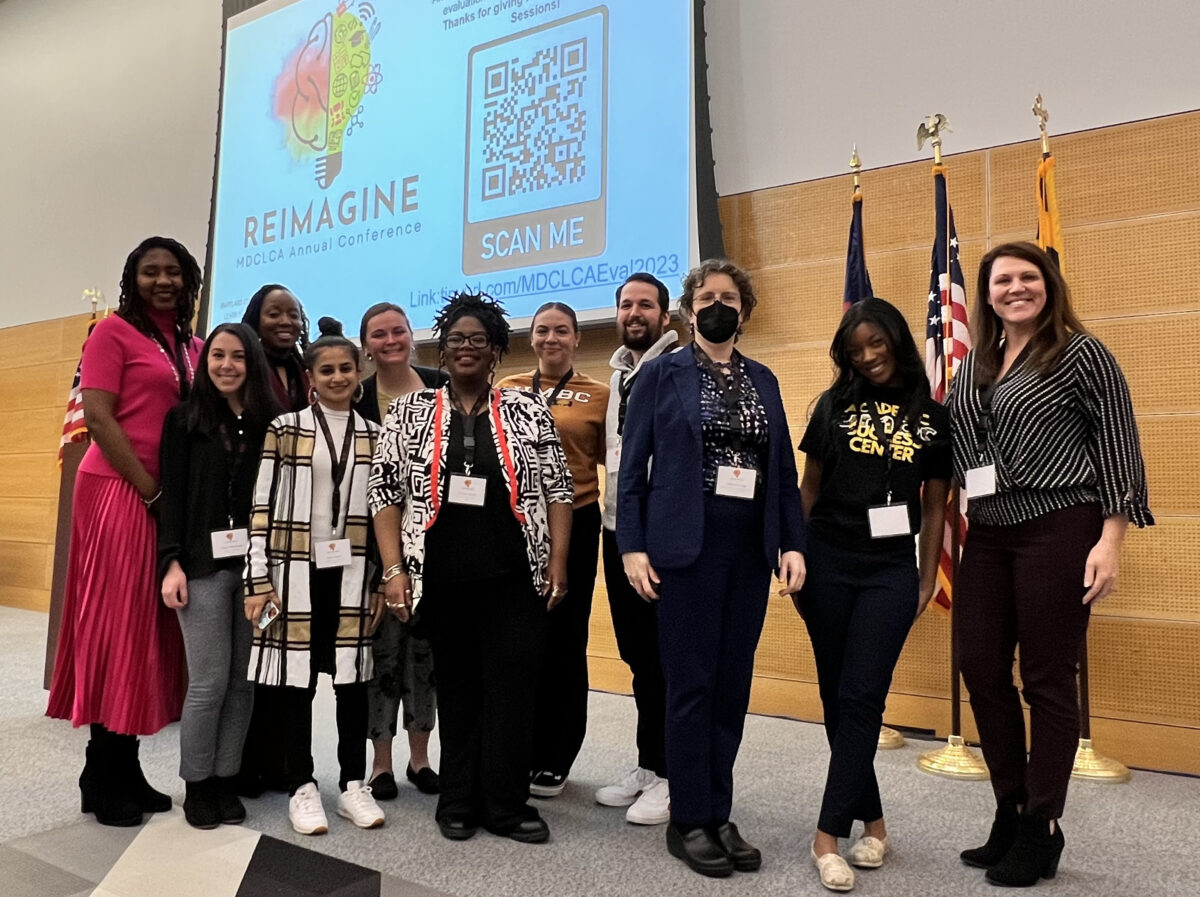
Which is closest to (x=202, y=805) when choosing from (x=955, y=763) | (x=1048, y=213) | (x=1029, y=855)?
(x=1029, y=855)

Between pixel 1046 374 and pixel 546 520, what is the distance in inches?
48.6

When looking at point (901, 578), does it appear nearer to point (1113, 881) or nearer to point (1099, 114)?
point (1113, 881)

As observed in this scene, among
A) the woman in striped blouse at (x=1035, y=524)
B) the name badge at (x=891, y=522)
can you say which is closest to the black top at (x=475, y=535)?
the name badge at (x=891, y=522)

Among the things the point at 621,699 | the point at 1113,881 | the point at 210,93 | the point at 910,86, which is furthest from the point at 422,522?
the point at 210,93

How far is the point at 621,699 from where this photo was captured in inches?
161

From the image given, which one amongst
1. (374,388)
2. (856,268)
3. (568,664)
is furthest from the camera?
(856,268)

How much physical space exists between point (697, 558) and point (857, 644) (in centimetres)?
40

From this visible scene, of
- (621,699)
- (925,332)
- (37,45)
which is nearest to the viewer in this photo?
(925,332)

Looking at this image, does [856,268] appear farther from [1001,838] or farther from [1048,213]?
[1001,838]

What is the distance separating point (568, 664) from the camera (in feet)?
8.63

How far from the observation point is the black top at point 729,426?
2074 mm

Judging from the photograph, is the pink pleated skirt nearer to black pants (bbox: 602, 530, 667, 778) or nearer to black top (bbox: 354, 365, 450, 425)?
black top (bbox: 354, 365, 450, 425)

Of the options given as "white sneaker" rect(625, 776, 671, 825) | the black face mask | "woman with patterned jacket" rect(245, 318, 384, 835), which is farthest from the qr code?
"white sneaker" rect(625, 776, 671, 825)

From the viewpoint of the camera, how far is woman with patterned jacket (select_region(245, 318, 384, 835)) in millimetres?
2303
